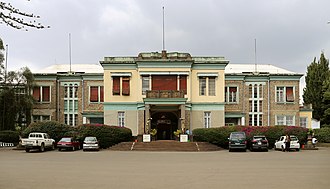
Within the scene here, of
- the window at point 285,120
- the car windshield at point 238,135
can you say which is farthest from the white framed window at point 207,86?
the car windshield at point 238,135

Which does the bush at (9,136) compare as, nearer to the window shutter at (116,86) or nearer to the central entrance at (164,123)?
the window shutter at (116,86)

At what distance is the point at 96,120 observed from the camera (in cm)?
5144

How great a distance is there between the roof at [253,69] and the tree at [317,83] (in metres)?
5.64

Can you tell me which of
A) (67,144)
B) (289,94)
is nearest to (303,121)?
(289,94)

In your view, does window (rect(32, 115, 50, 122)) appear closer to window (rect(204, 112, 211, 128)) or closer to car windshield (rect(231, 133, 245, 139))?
window (rect(204, 112, 211, 128))

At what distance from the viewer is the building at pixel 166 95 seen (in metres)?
47.4

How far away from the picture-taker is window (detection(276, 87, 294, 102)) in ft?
170

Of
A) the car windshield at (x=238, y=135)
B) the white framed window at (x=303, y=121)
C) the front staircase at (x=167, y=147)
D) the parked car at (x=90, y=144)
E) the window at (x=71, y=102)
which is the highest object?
the window at (x=71, y=102)

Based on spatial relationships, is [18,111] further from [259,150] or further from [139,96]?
[259,150]

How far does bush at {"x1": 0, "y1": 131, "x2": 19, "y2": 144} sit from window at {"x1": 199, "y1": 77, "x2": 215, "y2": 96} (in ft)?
71.0

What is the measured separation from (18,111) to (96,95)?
9.56 meters

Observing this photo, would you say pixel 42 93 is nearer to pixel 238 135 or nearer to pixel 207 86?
pixel 207 86

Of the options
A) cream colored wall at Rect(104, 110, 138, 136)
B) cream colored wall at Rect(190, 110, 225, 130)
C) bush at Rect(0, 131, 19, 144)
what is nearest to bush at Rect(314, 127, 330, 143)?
cream colored wall at Rect(190, 110, 225, 130)

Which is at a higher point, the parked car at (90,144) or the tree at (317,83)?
the tree at (317,83)
